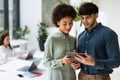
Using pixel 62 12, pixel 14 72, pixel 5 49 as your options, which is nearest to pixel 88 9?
pixel 62 12

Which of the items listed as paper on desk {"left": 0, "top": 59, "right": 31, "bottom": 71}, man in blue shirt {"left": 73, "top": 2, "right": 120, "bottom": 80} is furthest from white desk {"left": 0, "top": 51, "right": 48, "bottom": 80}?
man in blue shirt {"left": 73, "top": 2, "right": 120, "bottom": 80}

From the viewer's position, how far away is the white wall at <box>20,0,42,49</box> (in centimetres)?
742

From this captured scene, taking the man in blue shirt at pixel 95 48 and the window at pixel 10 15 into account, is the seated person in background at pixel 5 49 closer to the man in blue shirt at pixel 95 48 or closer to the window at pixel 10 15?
the window at pixel 10 15

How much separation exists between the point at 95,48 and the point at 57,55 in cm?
32

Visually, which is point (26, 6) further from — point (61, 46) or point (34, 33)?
point (61, 46)

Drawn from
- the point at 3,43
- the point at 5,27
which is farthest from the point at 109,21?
the point at 5,27

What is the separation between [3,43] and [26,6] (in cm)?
322

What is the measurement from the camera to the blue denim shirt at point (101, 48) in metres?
1.62

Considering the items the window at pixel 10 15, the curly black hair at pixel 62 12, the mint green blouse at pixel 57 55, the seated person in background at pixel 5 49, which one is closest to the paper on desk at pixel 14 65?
the seated person in background at pixel 5 49

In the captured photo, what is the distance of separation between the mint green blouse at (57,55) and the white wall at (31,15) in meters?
5.69

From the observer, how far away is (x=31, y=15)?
24.6 feet

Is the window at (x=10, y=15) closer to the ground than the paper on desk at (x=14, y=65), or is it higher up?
higher up

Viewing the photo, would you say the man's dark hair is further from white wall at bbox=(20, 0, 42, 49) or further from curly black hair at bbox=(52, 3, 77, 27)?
white wall at bbox=(20, 0, 42, 49)

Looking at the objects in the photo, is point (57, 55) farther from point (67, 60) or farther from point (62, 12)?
point (62, 12)
